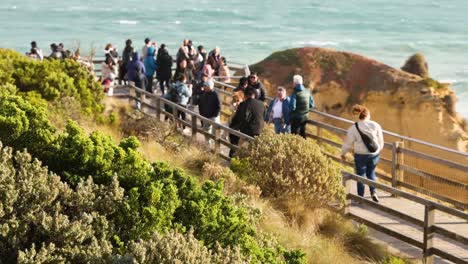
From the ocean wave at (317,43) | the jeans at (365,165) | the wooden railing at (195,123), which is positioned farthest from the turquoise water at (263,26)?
the jeans at (365,165)

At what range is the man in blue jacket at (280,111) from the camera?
1509cm

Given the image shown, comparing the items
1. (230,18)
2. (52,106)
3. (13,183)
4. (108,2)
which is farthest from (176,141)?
(108,2)

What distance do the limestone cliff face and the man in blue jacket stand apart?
13.9 meters

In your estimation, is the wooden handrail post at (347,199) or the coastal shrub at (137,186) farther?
the wooden handrail post at (347,199)

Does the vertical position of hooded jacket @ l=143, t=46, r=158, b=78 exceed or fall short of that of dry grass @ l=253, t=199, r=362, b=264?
it exceeds it

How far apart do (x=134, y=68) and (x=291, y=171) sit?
9733 mm

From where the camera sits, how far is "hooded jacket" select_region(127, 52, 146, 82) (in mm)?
20917

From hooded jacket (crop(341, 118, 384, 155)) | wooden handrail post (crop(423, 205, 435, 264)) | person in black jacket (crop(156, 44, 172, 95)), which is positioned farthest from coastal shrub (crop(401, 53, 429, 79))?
wooden handrail post (crop(423, 205, 435, 264))

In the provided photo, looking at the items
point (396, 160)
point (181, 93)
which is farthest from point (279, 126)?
point (181, 93)

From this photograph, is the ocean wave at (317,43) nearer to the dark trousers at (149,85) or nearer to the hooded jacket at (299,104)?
the dark trousers at (149,85)

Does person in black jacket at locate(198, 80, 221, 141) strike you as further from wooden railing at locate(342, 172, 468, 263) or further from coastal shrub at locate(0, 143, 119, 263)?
coastal shrub at locate(0, 143, 119, 263)

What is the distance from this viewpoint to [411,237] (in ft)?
37.1

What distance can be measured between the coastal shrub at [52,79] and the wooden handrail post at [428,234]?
7698 millimetres

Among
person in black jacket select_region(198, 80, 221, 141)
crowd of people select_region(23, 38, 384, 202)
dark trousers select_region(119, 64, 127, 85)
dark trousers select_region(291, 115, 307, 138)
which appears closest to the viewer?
crowd of people select_region(23, 38, 384, 202)
